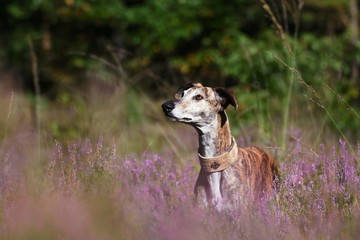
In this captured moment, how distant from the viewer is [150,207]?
14.1 ft

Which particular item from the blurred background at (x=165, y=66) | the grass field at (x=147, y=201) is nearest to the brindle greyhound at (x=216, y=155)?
the grass field at (x=147, y=201)

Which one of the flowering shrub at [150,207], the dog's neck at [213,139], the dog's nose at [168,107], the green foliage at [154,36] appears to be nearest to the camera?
the flowering shrub at [150,207]

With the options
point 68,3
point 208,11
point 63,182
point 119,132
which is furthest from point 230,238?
point 68,3

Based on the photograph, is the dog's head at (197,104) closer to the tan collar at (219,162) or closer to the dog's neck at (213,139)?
the dog's neck at (213,139)

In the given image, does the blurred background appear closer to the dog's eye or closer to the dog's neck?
the dog's eye

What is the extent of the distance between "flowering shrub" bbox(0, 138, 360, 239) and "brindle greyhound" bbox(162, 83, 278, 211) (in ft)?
0.72

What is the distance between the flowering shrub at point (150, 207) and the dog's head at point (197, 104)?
1.69 ft

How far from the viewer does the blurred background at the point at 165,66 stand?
760 centimetres

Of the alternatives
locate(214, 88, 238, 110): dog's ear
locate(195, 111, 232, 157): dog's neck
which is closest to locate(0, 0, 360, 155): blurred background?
locate(214, 88, 238, 110): dog's ear

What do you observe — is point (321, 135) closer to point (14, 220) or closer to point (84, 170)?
point (84, 170)

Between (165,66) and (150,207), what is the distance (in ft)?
29.4

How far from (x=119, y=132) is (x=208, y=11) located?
8600 mm

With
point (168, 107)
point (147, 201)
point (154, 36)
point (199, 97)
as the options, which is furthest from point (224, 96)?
point (154, 36)

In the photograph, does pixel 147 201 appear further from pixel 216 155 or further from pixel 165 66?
pixel 165 66
